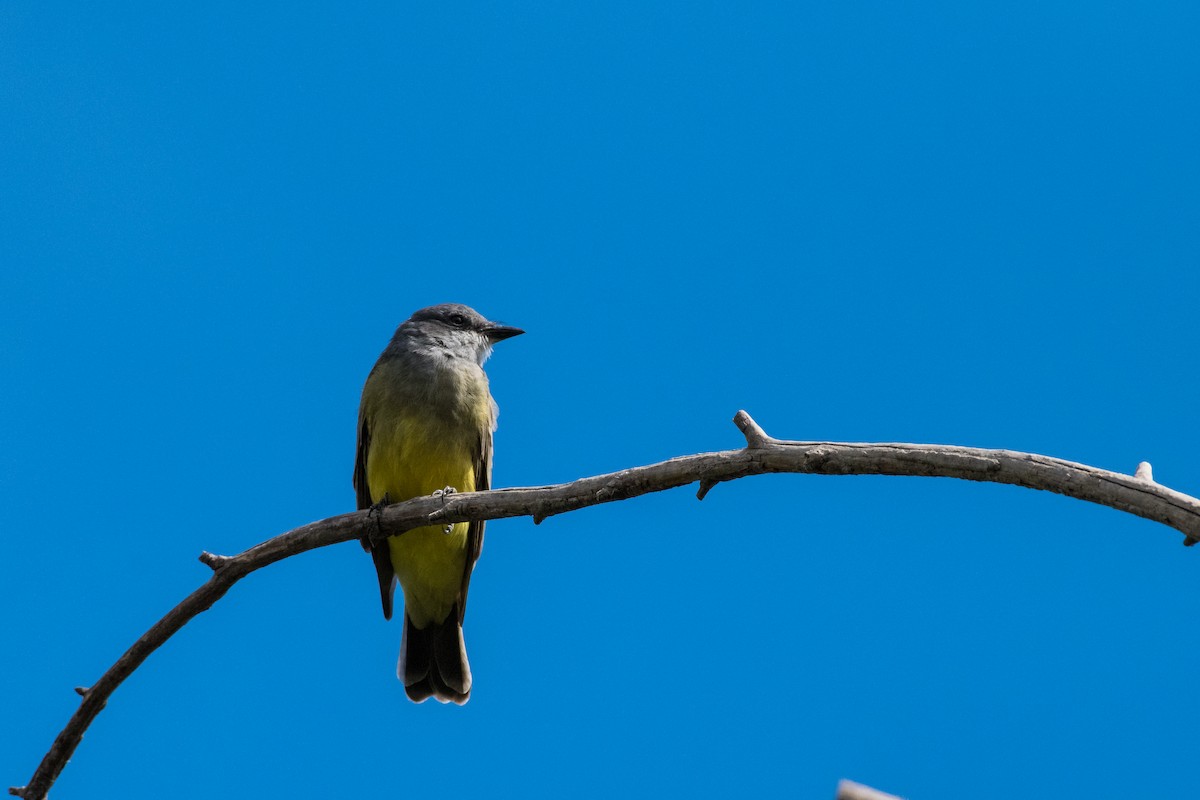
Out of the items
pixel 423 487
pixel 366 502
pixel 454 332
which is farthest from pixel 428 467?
pixel 454 332

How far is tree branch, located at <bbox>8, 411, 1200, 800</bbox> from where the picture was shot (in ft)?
15.0

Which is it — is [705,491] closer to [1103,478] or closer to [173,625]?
[1103,478]

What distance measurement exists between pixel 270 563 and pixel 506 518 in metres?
1.34

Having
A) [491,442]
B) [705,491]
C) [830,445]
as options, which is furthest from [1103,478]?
[491,442]

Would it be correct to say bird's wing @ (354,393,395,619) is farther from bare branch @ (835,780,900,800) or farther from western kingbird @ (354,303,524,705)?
bare branch @ (835,780,900,800)

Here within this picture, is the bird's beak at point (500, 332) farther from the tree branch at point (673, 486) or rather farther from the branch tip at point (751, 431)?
the branch tip at point (751, 431)

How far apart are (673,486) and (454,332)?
3971mm

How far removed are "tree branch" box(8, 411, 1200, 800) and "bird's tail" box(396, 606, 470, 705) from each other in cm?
194

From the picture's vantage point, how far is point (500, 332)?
30.1 feet

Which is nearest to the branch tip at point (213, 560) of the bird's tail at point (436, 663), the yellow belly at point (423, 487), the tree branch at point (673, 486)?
the tree branch at point (673, 486)

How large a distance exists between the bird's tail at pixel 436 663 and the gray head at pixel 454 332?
1909 millimetres

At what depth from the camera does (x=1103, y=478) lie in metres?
4.58

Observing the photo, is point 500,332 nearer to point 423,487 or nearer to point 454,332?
point 454,332

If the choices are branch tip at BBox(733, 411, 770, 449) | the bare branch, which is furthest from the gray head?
the bare branch
